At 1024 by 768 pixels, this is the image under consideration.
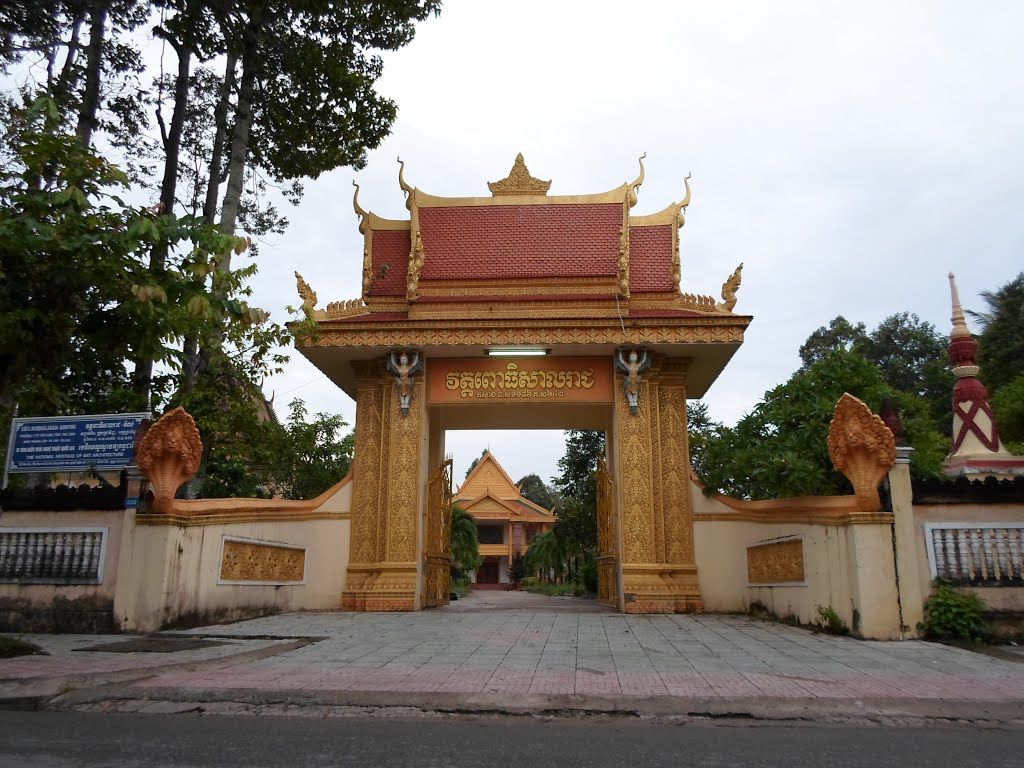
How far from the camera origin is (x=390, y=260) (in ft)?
42.8

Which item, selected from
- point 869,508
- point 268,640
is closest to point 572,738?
point 268,640

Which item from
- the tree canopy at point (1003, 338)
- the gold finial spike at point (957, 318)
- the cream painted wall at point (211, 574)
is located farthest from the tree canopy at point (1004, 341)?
the cream painted wall at point (211, 574)

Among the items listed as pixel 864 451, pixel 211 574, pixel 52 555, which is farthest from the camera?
pixel 211 574

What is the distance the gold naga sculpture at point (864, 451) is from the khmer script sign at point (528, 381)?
4.58 meters

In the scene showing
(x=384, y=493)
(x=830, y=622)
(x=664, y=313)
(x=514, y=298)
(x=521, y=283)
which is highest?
(x=521, y=283)

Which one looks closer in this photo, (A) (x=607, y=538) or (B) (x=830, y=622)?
(B) (x=830, y=622)

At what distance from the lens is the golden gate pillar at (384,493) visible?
36.9ft

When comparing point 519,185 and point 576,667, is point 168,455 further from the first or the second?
Result: point 519,185

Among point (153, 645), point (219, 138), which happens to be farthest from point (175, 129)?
point (153, 645)

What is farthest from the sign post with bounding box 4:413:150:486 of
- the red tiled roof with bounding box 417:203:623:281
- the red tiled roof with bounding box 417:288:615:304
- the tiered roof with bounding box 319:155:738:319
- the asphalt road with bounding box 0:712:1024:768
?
the red tiled roof with bounding box 417:203:623:281

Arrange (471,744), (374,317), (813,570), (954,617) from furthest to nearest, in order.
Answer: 1. (374,317)
2. (813,570)
3. (954,617)
4. (471,744)

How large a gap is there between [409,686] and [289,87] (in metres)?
12.0

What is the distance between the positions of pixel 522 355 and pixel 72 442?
6230 mm

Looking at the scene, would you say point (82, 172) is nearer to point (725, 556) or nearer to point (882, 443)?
point (882, 443)
